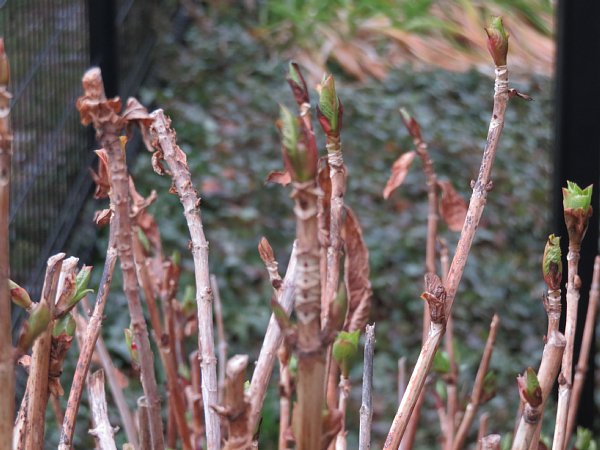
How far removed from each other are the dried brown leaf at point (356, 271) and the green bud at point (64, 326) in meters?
0.32

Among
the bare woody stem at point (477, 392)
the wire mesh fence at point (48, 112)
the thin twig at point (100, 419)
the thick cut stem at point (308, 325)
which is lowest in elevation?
the wire mesh fence at point (48, 112)

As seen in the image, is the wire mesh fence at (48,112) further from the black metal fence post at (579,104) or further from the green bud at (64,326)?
the green bud at (64,326)

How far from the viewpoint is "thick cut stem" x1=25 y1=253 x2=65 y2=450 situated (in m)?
0.73

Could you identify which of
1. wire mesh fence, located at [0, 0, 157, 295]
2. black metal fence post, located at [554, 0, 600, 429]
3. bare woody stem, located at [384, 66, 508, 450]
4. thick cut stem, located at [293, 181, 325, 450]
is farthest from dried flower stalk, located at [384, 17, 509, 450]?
wire mesh fence, located at [0, 0, 157, 295]

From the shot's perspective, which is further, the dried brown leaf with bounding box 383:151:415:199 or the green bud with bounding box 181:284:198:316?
the green bud with bounding box 181:284:198:316

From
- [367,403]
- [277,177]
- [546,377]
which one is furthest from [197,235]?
[546,377]

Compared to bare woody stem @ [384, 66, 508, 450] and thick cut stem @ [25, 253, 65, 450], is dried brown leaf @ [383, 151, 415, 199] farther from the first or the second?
thick cut stem @ [25, 253, 65, 450]

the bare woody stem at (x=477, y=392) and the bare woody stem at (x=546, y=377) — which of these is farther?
the bare woody stem at (x=477, y=392)

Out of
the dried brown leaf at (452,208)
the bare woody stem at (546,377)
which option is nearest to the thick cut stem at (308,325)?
the bare woody stem at (546,377)

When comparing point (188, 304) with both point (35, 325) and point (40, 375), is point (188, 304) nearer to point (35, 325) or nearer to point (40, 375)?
point (40, 375)

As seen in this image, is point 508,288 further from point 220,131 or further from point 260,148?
point 220,131

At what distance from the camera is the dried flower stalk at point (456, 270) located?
2.44 feet

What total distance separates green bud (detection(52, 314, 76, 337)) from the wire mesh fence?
76.5 inches

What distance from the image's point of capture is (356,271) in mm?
999
